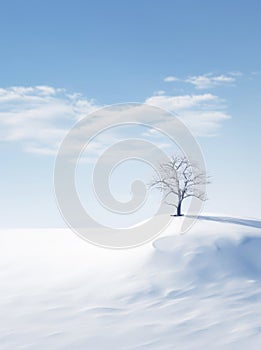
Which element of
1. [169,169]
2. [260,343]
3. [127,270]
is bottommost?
[260,343]

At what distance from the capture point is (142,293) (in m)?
21.4

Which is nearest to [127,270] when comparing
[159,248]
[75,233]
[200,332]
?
[159,248]

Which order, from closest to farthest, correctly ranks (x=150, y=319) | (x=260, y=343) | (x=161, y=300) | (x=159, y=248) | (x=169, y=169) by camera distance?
(x=260, y=343)
(x=150, y=319)
(x=161, y=300)
(x=159, y=248)
(x=169, y=169)

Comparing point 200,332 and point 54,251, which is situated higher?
point 54,251

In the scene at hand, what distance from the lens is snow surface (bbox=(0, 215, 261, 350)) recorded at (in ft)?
54.7

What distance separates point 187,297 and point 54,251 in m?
13.0

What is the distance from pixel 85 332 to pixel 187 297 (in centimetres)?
582

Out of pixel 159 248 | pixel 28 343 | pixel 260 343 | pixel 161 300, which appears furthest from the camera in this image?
pixel 159 248

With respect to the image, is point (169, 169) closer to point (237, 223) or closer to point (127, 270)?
point (237, 223)

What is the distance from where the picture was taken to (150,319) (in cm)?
1842

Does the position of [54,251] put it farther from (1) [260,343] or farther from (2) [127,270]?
(1) [260,343]

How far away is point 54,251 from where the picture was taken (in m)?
30.9

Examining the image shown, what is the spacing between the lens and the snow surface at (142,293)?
1667cm

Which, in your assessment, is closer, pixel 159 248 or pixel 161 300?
pixel 161 300
